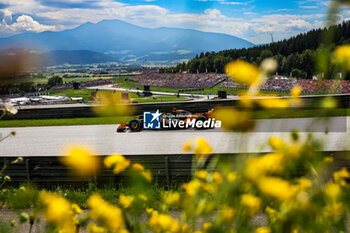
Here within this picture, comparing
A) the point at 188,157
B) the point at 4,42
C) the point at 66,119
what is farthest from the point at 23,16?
the point at 66,119

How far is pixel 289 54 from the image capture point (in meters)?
64.5

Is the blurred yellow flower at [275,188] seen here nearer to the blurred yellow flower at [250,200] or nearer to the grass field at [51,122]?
the blurred yellow flower at [250,200]

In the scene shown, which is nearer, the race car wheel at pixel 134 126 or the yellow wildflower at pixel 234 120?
the yellow wildflower at pixel 234 120

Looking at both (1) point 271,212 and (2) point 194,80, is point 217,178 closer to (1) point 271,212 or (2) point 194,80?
(1) point 271,212

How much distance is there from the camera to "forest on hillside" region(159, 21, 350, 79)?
756 millimetres

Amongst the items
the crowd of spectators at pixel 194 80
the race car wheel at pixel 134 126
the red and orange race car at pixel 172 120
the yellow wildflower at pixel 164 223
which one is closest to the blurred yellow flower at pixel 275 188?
the yellow wildflower at pixel 164 223

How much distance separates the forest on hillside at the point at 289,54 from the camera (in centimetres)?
76

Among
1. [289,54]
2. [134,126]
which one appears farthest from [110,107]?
[289,54]

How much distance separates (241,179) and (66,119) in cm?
1740

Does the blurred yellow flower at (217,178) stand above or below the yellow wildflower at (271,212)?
above

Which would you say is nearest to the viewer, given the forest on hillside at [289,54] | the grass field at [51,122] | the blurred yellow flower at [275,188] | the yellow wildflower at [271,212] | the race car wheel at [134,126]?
the blurred yellow flower at [275,188]

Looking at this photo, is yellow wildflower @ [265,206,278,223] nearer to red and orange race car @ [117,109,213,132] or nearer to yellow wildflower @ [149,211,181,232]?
yellow wildflower @ [149,211,181,232]

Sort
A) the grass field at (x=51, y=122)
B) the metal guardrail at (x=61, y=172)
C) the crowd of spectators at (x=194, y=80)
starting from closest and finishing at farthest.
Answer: the metal guardrail at (x=61, y=172) < the grass field at (x=51, y=122) < the crowd of spectators at (x=194, y=80)

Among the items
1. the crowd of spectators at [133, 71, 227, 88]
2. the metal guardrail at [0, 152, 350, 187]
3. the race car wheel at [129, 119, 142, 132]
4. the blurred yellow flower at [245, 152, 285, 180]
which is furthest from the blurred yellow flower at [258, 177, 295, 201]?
the crowd of spectators at [133, 71, 227, 88]
